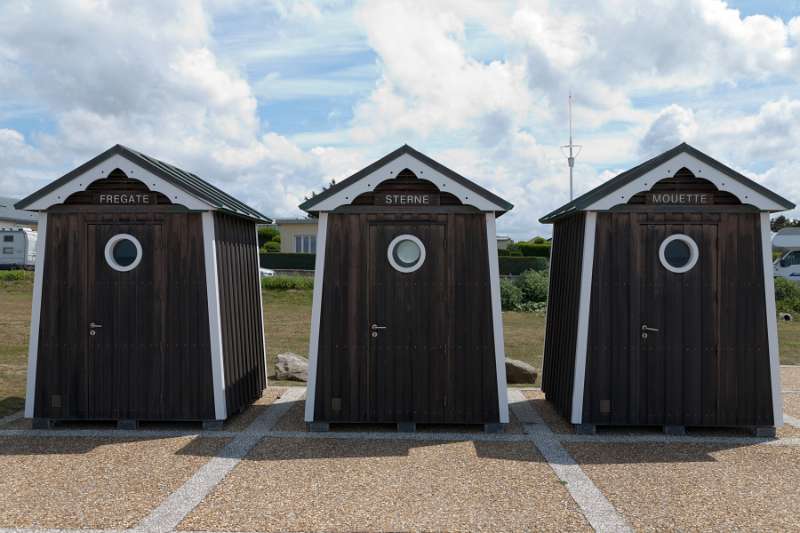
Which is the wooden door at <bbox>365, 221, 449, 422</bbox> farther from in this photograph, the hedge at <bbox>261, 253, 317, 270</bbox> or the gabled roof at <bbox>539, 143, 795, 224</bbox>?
the hedge at <bbox>261, 253, 317, 270</bbox>

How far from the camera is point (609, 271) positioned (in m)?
8.62

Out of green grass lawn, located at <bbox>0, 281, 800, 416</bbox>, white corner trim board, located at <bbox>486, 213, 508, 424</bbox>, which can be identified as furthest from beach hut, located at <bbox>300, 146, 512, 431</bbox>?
green grass lawn, located at <bbox>0, 281, 800, 416</bbox>

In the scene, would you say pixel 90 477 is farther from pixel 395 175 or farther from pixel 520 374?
pixel 520 374

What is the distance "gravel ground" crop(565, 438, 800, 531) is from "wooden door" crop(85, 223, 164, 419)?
5289 millimetres

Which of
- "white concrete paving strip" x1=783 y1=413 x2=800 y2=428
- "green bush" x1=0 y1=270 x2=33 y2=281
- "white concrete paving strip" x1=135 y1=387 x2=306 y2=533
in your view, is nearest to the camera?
"white concrete paving strip" x1=135 y1=387 x2=306 y2=533

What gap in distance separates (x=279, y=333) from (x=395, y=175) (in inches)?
440

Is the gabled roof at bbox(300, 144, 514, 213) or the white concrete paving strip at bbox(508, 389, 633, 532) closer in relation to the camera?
the white concrete paving strip at bbox(508, 389, 633, 532)

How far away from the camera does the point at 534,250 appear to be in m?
40.7

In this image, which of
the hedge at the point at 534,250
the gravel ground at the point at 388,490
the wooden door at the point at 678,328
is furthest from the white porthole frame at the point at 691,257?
the hedge at the point at 534,250

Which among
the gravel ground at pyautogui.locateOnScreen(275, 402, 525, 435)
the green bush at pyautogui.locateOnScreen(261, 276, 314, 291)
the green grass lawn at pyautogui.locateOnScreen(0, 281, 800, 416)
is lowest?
the gravel ground at pyautogui.locateOnScreen(275, 402, 525, 435)

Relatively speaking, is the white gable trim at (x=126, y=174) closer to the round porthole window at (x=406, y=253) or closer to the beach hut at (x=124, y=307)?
the beach hut at (x=124, y=307)

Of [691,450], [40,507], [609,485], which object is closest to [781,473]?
[691,450]

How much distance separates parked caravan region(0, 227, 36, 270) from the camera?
3488cm

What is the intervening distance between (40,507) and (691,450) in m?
6.72
